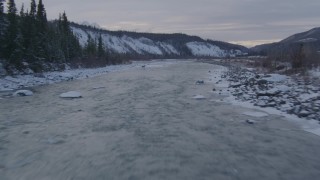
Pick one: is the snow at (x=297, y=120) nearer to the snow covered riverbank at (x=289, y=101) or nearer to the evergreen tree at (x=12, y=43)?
the snow covered riverbank at (x=289, y=101)

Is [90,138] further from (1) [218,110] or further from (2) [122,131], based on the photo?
(1) [218,110]

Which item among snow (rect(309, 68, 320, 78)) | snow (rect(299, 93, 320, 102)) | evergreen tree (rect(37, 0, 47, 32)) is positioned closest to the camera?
snow (rect(299, 93, 320, 102))

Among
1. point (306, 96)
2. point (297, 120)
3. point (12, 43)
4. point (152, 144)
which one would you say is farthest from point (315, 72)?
point (12, 43)

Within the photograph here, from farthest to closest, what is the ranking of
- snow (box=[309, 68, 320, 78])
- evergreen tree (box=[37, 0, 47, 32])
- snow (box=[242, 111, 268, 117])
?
evergreen tree (box=[37, 0, 47, 32]) → snow (box=[309, 68, 320, 78]) → snow (box=[242, 111, 268, 117])

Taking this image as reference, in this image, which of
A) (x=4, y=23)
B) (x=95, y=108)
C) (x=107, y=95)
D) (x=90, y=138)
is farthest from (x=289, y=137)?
(x=4, y=23)

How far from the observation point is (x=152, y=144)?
12125 millimetres

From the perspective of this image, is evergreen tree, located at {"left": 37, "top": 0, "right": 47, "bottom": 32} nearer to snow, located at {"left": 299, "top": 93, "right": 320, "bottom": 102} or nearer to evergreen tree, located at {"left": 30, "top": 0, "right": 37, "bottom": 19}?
evergreen tree, located at {"left": 30, "top": 0, "right": 37, "bottom": 19}

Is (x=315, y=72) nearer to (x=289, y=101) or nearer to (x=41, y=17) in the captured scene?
(x=289, y=101)

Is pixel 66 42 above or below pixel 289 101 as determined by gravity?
above

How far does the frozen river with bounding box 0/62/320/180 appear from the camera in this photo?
31.1ft

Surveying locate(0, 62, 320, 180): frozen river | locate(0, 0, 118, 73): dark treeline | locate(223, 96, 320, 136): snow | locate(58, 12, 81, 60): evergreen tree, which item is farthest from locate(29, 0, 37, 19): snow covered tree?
locate(223, 96, 320, 136): snow

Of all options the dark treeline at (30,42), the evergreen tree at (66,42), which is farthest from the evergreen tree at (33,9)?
the evergreen tree at (66,42)

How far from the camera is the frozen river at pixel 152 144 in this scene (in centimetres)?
947

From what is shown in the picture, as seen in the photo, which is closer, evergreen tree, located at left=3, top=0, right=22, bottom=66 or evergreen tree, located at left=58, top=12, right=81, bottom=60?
evergreen tree, located at left=3, top=0, right=22, bottom=66
